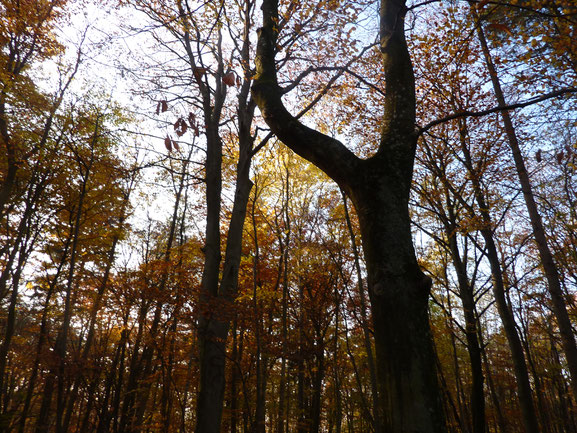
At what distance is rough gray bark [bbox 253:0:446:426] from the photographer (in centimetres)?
158

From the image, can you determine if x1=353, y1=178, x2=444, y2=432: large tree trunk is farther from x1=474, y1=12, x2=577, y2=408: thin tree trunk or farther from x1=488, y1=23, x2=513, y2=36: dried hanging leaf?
x1=474, y1=12, x2=577, y2=408: thin tree trunk

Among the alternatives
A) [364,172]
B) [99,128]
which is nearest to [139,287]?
[99,128]

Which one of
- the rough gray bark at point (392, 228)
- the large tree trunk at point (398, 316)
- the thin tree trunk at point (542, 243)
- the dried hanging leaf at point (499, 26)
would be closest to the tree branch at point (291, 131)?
the rough gray bark at point (392, 228)

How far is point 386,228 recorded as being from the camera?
1.94 m

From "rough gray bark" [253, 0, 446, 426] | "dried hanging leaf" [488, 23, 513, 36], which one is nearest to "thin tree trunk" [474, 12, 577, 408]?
"dried hanging leaf" [488, 23, 513, 36]

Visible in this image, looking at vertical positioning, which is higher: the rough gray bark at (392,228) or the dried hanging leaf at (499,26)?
the dried hanging leaf at (499,26)

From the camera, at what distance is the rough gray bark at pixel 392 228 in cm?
158

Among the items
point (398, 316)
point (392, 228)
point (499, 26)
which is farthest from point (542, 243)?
point (398, 316)

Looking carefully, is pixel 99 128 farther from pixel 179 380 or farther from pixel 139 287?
pixel 179 380

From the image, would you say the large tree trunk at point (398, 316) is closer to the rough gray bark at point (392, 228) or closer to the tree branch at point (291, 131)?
the rough gray bark at point (392, 228)

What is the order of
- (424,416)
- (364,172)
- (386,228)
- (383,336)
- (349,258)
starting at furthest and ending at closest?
(349,258) < (364,172) < (386,228) < (383,336) < (424,416)

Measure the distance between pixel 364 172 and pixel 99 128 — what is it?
32.8 ft

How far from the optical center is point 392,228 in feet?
6.36

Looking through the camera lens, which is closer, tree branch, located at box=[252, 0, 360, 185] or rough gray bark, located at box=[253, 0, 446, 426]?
rough gray bark, located at box=[253, 0, 446, 426]
